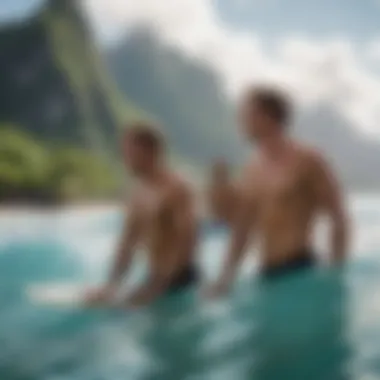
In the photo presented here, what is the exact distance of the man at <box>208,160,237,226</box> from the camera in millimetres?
1291

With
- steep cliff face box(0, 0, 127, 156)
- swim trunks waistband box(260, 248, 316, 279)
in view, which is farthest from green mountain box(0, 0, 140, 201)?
swim trunks waistband box(260, 248, 316, 279)

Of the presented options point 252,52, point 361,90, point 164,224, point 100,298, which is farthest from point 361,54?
point 100,298

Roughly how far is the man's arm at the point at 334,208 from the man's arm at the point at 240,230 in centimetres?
10

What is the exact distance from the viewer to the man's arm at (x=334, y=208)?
128 centimetres

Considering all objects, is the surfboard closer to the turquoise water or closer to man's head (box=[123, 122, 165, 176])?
the turquoise water

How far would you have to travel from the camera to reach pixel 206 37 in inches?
53.4

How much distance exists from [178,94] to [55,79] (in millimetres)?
191

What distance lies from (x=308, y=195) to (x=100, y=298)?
0.34 meters

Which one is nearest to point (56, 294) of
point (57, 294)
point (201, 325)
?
point (57, 294)

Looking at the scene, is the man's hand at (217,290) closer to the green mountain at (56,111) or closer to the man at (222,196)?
the man at (222,196)

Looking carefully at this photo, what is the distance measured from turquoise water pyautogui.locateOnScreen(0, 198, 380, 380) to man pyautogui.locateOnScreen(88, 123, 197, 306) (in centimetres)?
2

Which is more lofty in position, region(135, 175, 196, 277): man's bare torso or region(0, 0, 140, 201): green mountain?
region(0, 0, 140, 201): green mountain

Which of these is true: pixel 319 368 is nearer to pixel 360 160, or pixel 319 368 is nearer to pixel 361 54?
pixel 360 160

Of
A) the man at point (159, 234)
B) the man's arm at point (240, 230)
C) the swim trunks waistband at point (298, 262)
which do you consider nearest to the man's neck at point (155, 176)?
the man at point (159, 234)
